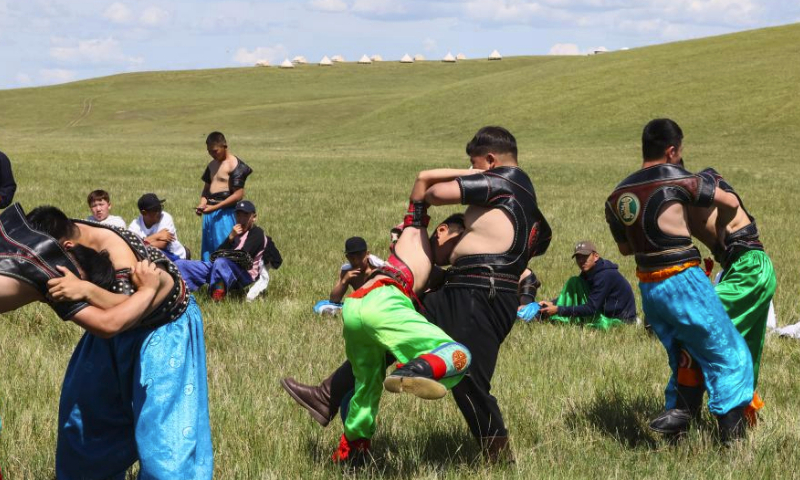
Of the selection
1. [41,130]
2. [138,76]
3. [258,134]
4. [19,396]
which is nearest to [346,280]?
[19,396]

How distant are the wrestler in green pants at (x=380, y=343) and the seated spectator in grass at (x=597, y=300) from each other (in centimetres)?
481

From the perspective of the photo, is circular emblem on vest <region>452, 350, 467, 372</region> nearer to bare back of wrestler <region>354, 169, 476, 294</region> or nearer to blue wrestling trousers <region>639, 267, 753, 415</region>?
bare back of wrestler <region>354, 169, 476, 294</region>

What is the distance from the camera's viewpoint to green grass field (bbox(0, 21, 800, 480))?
17.3ft

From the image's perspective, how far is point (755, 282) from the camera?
570cm

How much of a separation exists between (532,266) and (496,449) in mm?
8400

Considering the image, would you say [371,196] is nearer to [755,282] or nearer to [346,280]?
[346,280]

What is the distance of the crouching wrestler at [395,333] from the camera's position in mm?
4434

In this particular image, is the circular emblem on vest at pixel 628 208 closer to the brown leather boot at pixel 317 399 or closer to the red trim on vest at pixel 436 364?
the red trim on vest at pixel 436 364

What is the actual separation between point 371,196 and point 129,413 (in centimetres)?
1908

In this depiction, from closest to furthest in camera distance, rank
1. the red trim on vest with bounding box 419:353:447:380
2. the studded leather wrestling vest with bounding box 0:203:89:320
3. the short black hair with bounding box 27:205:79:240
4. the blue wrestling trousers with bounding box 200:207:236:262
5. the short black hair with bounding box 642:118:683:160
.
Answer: the studded leather wrestling vest with bounding box 0:203:89:320 < the short black hair with bounding box 27:205:79:240 < the red trim on vest with bounding box 419:353:447:380 < the short black hair with bounding box 642:118:683:160 < the blue wrestling trousers with bounding box 200:207:236:262

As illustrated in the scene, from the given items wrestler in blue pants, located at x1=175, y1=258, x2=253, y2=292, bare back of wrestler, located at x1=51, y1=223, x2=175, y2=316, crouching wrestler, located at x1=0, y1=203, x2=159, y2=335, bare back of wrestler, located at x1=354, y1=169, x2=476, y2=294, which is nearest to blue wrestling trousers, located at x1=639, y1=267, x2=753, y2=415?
bare back of wrestler, located at x1=354, y1=169, x2=476, y2=294

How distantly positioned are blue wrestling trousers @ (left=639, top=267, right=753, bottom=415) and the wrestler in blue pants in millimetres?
6076

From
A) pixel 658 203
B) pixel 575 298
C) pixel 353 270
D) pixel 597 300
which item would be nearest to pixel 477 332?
pixel 658 203

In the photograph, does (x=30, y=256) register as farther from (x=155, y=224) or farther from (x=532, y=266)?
(x=532, y=266)
